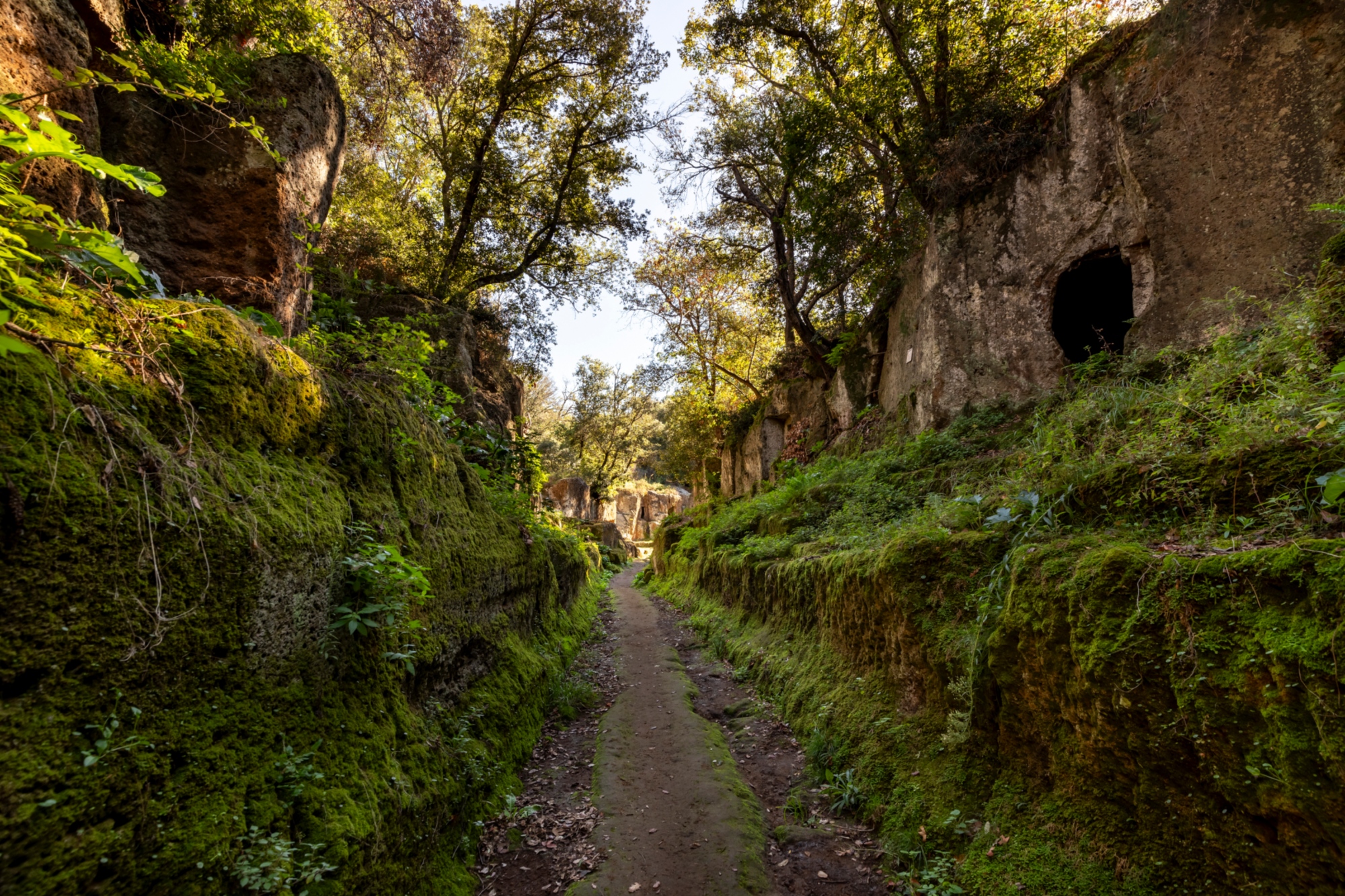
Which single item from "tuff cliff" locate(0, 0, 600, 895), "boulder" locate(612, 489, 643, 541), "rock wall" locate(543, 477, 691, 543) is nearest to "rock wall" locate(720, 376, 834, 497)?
"tuff cliff" locate(0, 0, 600, 895)

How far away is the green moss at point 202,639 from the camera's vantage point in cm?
203

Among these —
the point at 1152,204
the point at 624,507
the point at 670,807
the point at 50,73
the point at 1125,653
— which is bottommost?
the point at 670,807

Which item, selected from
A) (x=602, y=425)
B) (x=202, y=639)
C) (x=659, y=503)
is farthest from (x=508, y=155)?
(x=659, y=503)

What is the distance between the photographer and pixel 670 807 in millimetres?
5301

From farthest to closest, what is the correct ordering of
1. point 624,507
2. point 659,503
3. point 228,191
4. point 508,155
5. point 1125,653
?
point 659,503, point 624,507, point 508,155, point 228,191, point 1125,653

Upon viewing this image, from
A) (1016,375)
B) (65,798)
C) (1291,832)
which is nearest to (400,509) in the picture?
(65,798)

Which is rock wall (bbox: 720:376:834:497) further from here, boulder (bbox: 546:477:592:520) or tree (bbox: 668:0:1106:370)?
boulder (bbox: 546:477:592:520)

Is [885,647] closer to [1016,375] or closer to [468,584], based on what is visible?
[468,584]

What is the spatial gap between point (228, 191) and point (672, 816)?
8.10 metres

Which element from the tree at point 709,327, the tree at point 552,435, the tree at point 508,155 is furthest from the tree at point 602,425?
the tree at point 508,155

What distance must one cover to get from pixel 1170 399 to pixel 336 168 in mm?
9838

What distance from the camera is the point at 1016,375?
34.1 ft

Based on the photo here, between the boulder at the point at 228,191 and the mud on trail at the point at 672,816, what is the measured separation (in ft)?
19.2

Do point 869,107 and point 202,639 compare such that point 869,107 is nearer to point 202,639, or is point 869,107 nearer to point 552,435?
point 202,639
